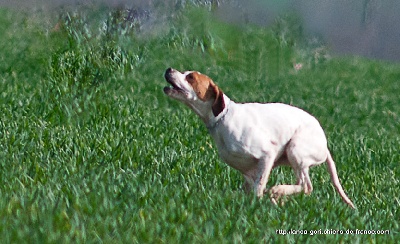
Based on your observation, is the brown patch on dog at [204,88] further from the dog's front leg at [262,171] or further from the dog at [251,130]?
the dog's front leg at [262,171]

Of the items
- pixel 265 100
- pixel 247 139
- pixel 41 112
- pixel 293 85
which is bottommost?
pixel 293 85

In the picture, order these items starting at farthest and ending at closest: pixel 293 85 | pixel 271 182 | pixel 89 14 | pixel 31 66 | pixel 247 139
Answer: pixel 293 85 → pixel 89 14 → pixel 31 66 → pixel 271 182 → pixel 247 139

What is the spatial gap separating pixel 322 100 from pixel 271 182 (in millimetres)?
5645

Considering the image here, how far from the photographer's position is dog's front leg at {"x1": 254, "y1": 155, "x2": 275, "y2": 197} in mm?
5293

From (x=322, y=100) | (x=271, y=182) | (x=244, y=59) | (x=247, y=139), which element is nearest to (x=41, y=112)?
(x=271, y=182)

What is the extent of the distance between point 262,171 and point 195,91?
659 mm

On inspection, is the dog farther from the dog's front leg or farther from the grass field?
the grass field

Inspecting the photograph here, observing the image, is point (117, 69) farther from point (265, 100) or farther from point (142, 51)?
point (265, 100)

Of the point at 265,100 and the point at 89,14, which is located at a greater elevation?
the point at 89,14

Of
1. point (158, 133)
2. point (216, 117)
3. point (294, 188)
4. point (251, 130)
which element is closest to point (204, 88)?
point (216, 117)

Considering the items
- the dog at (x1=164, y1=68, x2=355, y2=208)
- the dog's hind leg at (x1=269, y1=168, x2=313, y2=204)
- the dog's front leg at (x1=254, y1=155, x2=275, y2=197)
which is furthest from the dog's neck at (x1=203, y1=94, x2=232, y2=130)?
the dog's hind leg at (x1=269, y1=168, x2=313, y2=204)

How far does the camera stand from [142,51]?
11414 mm

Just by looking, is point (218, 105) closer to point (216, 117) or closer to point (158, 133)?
point (216, 117)

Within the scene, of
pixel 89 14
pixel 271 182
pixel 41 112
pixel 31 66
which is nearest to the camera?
pixel 271 182
